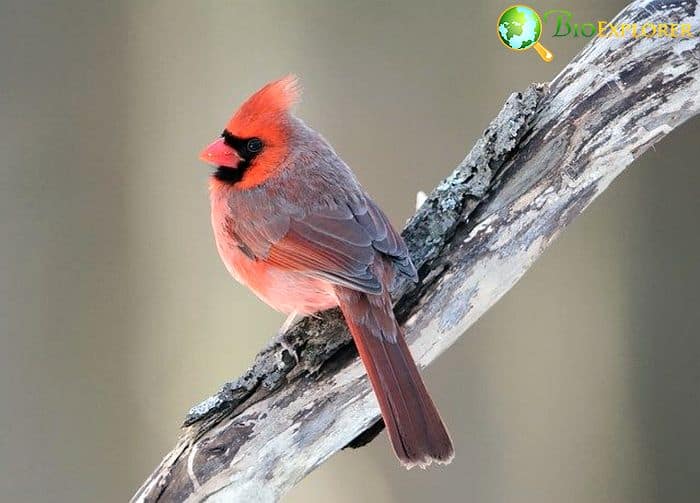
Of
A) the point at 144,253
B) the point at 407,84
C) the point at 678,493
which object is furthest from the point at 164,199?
the point at 678,493

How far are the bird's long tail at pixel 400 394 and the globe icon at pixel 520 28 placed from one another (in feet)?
3.79

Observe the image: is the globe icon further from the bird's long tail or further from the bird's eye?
the bird's long tail

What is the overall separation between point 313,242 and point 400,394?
37 cm

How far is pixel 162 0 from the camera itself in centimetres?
293

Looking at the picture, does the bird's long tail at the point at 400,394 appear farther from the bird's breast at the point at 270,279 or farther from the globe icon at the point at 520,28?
the globe icon at the point at 520,28

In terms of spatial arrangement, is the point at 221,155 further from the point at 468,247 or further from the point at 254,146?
the point at 468,247

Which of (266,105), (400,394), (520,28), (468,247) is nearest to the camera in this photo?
(400,394)

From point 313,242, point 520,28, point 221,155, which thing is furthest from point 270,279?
point 520,28

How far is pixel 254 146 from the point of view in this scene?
200 cm

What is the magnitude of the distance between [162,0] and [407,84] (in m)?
0.83

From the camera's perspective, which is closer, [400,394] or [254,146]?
[400,394]

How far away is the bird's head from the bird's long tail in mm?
465

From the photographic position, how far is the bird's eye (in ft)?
6.56

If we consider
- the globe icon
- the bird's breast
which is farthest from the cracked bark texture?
the globe icon
